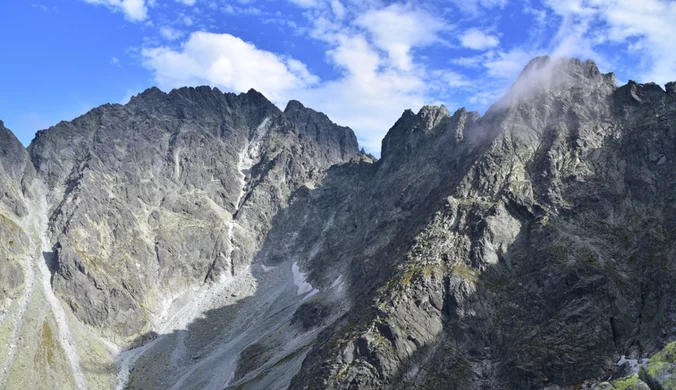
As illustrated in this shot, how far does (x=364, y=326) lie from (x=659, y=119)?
307 ft

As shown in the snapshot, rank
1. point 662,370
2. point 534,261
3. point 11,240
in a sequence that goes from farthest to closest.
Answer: point 11,240
point 534,261
point 662,370

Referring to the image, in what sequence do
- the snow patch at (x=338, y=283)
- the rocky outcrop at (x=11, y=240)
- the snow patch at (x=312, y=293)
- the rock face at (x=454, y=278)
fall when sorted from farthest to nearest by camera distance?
the snow patch at (x=312, y=293) < the snow patch at (x=338, y=283) < the rocky outcrop at (x=11, y=240) < the rock face at (x=454, y=278)

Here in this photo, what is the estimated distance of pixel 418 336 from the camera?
109 meters

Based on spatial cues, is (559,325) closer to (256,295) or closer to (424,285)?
(424,285)

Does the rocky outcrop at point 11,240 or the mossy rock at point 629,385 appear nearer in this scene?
the mossy rock at point 629,385

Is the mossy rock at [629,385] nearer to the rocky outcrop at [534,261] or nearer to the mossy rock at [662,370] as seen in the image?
the mossy rock at [662,370]

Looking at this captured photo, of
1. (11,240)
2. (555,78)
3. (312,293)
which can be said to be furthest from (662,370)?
(11,240)

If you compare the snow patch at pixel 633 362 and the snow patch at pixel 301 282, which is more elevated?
the snow patch at pixel 301 282

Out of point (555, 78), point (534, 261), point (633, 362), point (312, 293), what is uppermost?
point (555, 78)

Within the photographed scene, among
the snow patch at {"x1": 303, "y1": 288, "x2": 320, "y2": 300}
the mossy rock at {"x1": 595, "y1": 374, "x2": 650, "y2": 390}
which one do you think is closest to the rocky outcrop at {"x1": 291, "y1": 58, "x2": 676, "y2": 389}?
the snow patch at {"x1": 303, "y1": 288, "x2": 320, "y2": 300}

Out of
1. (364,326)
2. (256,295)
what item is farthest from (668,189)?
(256,295)

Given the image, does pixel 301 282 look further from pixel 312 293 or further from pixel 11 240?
pixel 11 240

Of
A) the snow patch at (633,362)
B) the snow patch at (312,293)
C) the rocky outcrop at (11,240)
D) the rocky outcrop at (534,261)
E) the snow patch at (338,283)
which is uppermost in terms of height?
the rocky outcrop at (11,240)

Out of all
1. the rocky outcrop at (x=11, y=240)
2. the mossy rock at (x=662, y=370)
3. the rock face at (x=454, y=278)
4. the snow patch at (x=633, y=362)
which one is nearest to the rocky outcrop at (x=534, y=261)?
the rock face at (x=454, y=278)
